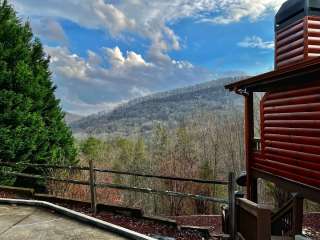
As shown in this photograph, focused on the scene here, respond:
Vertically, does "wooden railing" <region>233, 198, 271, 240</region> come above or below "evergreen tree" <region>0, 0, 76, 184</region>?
below

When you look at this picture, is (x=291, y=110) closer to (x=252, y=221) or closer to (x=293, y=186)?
(x=293, y=186)

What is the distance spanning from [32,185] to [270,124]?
926cm

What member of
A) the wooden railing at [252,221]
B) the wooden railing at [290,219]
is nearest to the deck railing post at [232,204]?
the wooden railing at [252,221]

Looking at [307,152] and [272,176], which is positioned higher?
[307,152]

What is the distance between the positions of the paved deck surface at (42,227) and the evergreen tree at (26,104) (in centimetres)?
572

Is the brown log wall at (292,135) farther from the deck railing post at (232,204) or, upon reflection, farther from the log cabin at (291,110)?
the deck railing post at (232,204)

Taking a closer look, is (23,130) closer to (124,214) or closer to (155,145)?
(124,214)

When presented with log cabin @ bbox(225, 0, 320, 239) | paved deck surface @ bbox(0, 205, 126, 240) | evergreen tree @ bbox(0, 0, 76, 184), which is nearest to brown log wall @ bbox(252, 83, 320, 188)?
log cabin @ bbox(225, 0, 320, 239)

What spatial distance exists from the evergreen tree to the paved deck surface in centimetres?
572

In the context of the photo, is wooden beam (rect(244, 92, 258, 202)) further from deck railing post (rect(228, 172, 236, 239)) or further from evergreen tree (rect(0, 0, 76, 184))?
evergreen tree (rect(0, 0, 76, 184))

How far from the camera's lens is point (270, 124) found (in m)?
11.7

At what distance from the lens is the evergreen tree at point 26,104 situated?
1337 centimetres

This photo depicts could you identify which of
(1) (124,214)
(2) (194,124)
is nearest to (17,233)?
(1) (124,214)

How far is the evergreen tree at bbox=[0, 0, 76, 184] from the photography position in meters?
13.4
